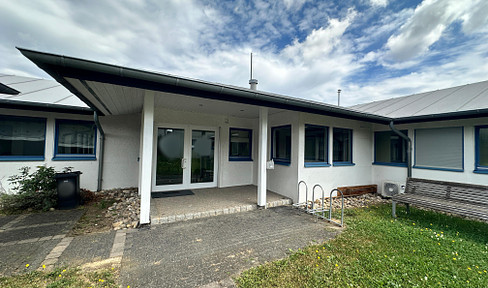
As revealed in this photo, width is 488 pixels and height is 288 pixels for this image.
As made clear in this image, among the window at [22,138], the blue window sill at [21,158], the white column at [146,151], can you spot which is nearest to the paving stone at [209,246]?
the white column at [146,151]

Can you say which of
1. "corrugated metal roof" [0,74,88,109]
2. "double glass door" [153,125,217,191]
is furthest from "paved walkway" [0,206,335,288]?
"corrugated metal roof" [0,74,88,109]

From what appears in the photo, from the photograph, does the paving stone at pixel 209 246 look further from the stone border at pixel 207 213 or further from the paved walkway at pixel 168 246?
the stone border at pixel 207 213

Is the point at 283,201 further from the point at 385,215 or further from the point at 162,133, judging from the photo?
the point at 162,133

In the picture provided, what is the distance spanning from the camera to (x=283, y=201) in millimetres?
4883

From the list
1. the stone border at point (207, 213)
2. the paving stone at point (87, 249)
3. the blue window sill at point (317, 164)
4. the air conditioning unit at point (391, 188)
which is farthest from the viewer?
the air conditioning unit at point (391, 188)

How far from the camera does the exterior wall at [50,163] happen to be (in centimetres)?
481

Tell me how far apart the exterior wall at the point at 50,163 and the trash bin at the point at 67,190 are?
1.22 metres

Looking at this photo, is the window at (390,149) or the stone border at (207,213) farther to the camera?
the window at (390,149)

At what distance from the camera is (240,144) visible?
6.53 metres

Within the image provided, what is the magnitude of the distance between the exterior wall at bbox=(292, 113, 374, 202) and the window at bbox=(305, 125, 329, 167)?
12cm

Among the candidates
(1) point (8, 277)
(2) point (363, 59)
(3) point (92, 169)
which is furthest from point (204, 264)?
(2) point (363, 59)

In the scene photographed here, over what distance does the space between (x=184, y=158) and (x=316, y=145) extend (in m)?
3.95

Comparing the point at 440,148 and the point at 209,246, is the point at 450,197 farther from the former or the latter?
the point at 209,246

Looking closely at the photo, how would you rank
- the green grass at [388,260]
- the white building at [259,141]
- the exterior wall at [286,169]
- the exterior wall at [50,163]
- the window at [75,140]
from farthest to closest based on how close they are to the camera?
the window at [75,140] → the exterior wall at [286,169] → the exterior wall at [50,163] → the white building at [259,141] → the green grass at [388,260]
